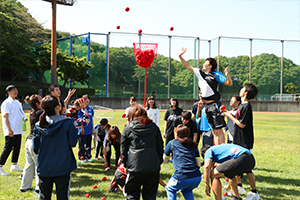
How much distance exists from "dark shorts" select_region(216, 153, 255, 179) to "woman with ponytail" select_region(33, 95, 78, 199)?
2240 millimetres

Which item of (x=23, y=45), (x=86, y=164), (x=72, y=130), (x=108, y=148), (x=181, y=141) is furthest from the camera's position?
(x=23, y=45)

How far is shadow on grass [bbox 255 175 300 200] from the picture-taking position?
A: 4978 mm

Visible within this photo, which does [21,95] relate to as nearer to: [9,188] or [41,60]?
[41,60]

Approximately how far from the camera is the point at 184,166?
3.71 m

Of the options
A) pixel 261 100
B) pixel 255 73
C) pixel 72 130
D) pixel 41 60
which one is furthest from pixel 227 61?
pixel 72 130

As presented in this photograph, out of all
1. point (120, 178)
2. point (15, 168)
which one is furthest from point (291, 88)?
point (15, 168)

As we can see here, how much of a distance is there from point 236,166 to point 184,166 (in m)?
0.80

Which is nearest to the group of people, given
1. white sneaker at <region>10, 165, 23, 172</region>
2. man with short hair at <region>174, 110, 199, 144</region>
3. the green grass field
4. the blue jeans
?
the blue jeans

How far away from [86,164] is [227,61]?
4669 cm

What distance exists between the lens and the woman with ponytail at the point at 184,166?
369 centimetres

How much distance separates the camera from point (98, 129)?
7.60 metres

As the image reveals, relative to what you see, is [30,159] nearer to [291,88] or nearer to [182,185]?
[182,185]

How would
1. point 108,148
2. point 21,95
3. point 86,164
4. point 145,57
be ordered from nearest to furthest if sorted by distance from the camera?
point 108,148 → point 86,164 → point 145,57 → point 21,95

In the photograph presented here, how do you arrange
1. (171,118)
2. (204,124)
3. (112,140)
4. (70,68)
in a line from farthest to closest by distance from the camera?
(70,68)
(171,118)
(204,124)
(112,140)
